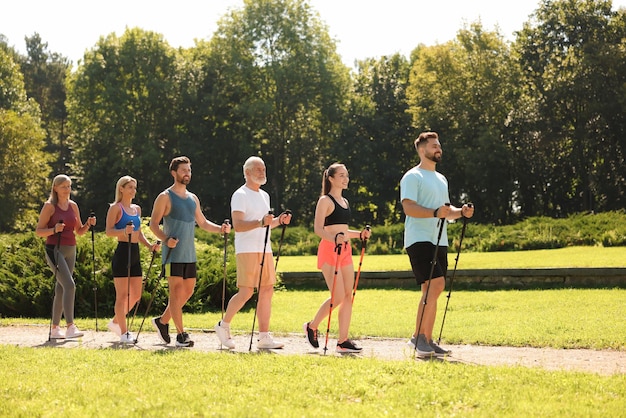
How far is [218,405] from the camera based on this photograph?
239 inches

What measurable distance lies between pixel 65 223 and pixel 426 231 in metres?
4.71

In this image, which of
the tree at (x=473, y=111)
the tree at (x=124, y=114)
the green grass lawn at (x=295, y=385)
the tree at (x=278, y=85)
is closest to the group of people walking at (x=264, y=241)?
the green grass lawn at (x=295, y=385)

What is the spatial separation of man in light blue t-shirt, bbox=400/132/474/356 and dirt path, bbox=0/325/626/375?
1.12 ft

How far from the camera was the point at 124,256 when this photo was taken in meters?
10.5

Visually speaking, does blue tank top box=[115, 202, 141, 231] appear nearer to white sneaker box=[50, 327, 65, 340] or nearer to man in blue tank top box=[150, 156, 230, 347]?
man in blue tank top box=[150, 156, 230, 347]

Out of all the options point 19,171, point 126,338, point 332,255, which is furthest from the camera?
point 19,171

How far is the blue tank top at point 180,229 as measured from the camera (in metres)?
9.60

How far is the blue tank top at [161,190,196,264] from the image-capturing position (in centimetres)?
960

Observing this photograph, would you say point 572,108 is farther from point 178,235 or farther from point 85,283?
point 178,235

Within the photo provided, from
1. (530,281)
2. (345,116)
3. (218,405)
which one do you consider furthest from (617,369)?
(345,116)

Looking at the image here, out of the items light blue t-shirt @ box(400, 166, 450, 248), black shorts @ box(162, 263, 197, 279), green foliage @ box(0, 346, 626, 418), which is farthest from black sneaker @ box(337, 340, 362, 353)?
black shorts @ box(162, 263, 197, 279)

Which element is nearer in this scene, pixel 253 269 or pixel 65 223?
pixel 253 269

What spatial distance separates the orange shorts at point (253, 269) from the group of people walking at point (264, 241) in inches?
0.4

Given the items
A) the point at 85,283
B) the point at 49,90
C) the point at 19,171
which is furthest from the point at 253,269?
the point at 49,90
